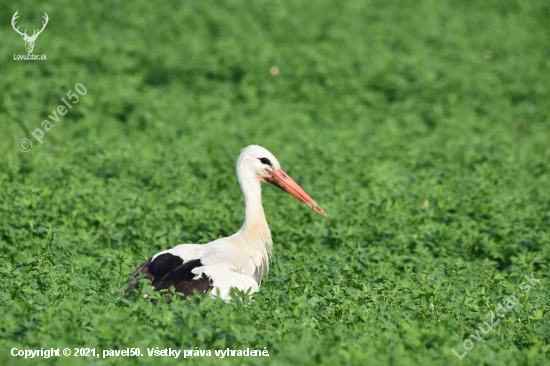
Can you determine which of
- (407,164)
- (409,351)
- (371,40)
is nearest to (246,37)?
(371,40)

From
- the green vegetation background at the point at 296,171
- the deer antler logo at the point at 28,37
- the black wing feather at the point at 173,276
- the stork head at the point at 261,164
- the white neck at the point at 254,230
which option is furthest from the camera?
the deer antler logo at the point at 28,37

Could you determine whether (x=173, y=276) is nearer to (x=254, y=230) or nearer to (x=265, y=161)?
(x=254, y=230)

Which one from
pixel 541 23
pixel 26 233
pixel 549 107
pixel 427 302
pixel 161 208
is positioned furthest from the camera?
pixel 541 23

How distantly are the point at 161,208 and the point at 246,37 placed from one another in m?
6.90

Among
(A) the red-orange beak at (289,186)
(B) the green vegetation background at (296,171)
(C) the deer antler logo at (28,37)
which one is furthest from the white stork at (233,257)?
(C) the deer antler logo at (28,37)

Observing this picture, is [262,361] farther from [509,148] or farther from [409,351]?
[509,148]

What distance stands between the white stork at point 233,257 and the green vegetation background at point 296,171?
204 millimetres

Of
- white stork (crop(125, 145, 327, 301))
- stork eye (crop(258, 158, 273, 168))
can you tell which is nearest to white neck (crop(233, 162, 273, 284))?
white stork (crop(125, 145, 327, 301))

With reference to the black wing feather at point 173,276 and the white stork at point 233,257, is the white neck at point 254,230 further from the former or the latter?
the black wing feather at point 173,276

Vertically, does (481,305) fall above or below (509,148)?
below

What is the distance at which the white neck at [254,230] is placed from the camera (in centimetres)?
513

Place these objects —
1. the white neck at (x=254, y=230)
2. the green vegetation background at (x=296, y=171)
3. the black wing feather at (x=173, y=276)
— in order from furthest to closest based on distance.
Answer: the white neck at (x=254, y=230) < the black wing feather at (x=173, y=276) < the green vegetation background at (x=296, y=171)

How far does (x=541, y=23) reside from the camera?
15070 millimetres

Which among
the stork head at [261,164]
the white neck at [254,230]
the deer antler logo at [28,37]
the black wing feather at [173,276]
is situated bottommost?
the black wing feather at [173,276]
